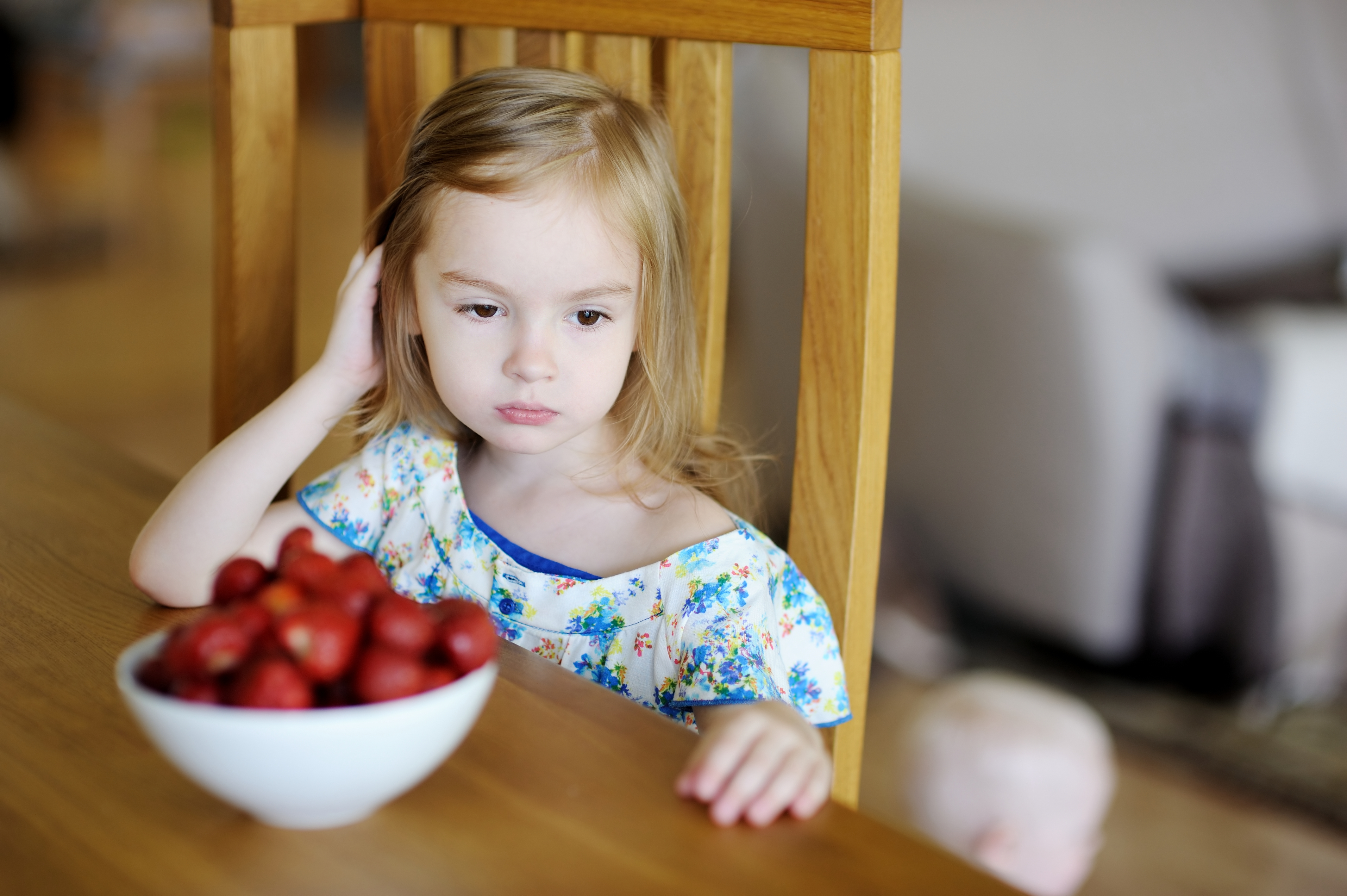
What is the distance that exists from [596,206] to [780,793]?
1.43 feet

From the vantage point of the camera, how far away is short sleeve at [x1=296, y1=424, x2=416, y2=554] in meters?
0.98

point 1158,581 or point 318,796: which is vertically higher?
point 318,796

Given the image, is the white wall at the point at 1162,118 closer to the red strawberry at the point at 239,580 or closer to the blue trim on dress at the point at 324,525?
the blue trim on dress at the point at 324,525

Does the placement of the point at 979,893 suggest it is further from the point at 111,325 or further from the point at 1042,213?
the point at 111,325

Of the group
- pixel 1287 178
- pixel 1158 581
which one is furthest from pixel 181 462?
pixel 1287 178

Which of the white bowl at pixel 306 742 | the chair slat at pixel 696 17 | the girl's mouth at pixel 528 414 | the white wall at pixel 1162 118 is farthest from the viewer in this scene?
the white wall at pixel 1162 118

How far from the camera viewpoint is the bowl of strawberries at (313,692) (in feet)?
1.58

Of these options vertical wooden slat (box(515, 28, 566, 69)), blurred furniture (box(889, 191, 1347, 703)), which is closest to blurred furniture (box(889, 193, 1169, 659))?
blurred furniture (box(889, 191, 1347, 703))

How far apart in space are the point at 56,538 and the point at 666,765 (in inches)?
19.8

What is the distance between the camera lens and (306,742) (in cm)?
48

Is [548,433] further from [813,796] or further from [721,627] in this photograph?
[813,796]

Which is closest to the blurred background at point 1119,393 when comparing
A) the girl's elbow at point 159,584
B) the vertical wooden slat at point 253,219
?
the vertical wooden slat at point 253,219

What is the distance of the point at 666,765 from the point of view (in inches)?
23.9

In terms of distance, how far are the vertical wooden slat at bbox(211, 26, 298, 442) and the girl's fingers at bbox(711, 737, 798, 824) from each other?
660 millimetres
